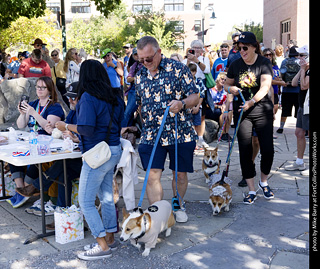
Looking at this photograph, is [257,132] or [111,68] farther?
[111,68]

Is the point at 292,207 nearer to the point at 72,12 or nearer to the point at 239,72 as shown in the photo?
the point at 239,72

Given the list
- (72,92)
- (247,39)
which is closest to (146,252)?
(72,92)

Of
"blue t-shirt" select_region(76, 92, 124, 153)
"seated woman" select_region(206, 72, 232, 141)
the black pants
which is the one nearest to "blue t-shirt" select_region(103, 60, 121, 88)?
"seated woman" select_region(206, 72, 232, 141)

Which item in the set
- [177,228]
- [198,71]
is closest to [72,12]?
[198,71]

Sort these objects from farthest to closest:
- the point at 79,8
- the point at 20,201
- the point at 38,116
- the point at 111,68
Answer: the point at 79,8 < the point at 111,68 < the point at 20,201 < the point at 38,116

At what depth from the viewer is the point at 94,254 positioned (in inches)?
154

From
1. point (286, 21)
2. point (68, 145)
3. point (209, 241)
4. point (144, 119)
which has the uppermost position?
point (286, 21)

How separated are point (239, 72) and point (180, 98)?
1228 millimetres

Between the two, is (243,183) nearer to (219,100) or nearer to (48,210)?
(48,210)

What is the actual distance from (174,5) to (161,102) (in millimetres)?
60136

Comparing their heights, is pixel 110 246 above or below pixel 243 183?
below

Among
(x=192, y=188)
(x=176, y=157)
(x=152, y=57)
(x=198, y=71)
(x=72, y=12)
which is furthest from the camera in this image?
(x=72, y=12)

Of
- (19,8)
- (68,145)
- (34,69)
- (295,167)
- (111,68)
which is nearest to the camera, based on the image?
(68,145)

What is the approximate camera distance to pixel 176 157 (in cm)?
444
